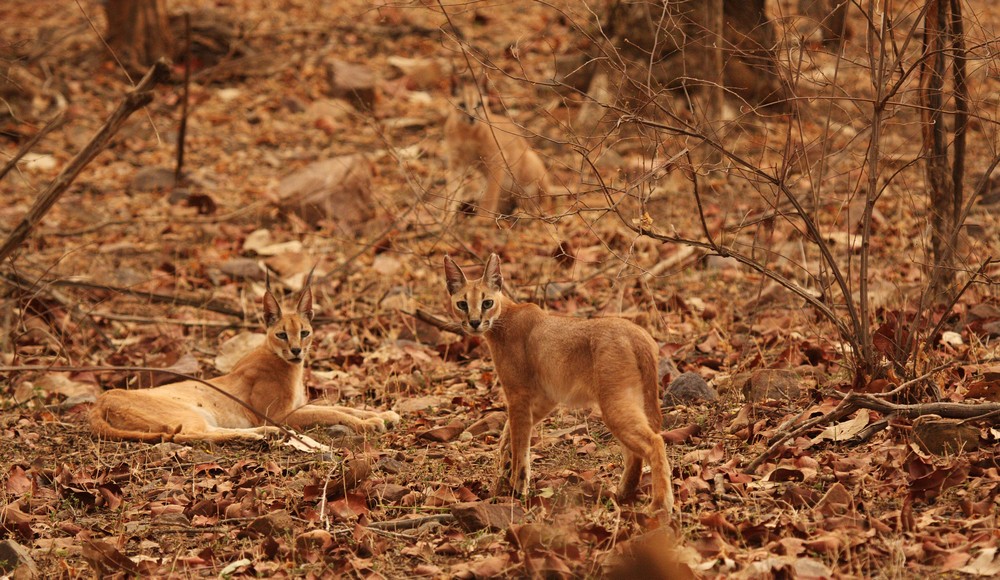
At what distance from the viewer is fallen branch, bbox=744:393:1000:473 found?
549 cm

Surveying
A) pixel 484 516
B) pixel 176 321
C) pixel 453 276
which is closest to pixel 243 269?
pixel 176 321

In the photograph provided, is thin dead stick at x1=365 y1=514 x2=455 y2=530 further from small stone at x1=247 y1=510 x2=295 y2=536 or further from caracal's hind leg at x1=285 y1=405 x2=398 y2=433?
caracal's hind leg at x1=285 y1=405 x2=398 y2=433

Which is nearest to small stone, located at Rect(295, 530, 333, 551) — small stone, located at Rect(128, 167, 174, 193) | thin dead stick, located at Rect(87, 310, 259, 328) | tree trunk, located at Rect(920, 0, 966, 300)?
tree trunk, located at Rect(920, 0, 966, 300)

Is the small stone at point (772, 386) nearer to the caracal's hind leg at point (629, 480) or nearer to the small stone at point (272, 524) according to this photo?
the caracal's hind leg at point (629, 480)

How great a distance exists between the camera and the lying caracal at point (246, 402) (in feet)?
24.5

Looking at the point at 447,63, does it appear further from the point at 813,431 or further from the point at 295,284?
the point at 813,431

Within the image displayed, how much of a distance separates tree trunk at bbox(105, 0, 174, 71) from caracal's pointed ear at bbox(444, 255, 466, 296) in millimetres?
11143

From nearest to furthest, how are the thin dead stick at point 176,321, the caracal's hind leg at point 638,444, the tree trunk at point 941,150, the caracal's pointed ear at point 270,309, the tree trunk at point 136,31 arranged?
1. the caracal's hind leg at point 638,444
2. the tree trunk at point 941,150
3. the caracal's pointed ear at point 270,309
4. the thin dead stick at point 176,321
5. the tree trunk at point 136,31

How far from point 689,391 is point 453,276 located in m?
1.71

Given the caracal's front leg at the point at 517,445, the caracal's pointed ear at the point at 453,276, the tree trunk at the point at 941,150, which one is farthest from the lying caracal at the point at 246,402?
the tree trunk at the point at 941,150

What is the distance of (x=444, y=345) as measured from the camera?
359 inches

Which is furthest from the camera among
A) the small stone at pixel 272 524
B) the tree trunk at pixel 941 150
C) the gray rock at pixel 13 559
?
the tree trunk at pixel 941 150

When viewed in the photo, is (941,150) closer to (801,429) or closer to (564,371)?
(801,429)

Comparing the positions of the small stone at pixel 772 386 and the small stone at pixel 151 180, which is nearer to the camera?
the small stone at pixel 772 386
